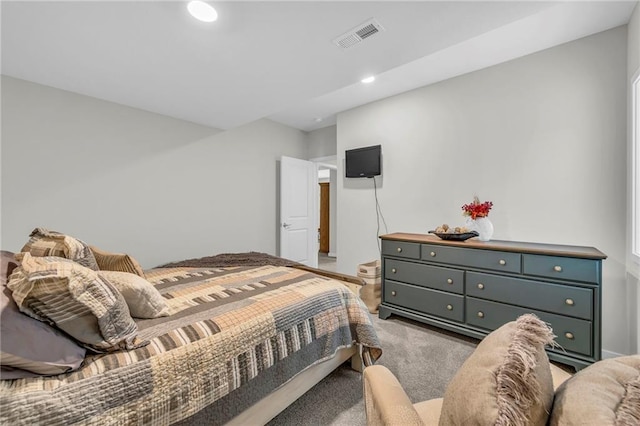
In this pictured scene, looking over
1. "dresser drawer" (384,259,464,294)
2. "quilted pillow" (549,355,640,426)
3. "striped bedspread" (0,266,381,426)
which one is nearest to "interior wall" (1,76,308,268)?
"striped bedspread" (0,266,381,426)

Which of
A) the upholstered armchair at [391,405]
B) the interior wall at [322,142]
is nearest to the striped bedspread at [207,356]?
the upholstered armchair at [391,405]

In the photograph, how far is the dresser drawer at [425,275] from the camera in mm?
2543

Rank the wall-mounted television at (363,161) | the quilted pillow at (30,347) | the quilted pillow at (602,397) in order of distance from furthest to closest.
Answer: the wall-mounted television at (363,161)
the quilted pillow at (30,347)
the quilted pillow at (602,397)

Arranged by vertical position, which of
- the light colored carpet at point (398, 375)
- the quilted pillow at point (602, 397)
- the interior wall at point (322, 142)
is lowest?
the light colored carpet at point (398, 375)

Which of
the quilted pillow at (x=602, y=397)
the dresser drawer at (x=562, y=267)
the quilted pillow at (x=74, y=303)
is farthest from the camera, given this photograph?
the dresser drawer at (x=562, y=267)

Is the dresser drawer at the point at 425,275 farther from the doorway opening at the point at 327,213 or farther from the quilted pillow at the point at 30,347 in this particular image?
the doorway opening at the point at 327,213

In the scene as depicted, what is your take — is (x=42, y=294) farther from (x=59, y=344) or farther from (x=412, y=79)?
(x=412, y=79)

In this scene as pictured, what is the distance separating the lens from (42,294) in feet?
3.16

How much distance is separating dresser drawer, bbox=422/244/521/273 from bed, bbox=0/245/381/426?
3.41 feet

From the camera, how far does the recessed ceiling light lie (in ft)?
4.77

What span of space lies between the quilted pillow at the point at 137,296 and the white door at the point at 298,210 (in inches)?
118

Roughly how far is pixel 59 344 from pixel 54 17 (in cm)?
185

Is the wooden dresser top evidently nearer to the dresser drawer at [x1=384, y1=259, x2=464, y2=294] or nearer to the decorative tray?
the decorative tray

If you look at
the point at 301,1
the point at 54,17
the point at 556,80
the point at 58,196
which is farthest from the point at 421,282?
the point at 58,196
